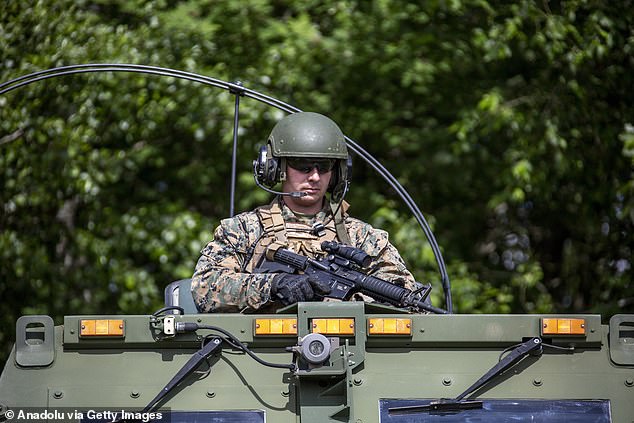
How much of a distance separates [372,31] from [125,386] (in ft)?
23.6

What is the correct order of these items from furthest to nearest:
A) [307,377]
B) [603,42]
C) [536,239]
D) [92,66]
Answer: [536,239] < [603,42] < [92,66] < [307,377]

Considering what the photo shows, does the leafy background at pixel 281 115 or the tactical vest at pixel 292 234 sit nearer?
the tactical vest at pixel 292 234

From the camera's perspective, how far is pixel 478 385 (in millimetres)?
4609

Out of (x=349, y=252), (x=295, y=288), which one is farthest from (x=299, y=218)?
(x=295, y=288)

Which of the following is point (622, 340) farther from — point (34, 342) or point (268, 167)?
point (34, 342)

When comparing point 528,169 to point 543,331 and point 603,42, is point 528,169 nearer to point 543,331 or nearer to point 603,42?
point 603,42

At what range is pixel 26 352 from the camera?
464cm

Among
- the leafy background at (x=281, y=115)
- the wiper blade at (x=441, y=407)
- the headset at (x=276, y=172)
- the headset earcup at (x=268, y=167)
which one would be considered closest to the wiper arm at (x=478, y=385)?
the wiper blade at (x=441, y=407)

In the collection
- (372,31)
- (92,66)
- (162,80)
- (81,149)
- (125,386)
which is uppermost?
(372,31)

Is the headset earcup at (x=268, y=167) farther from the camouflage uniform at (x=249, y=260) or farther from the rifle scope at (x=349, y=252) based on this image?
the rifle scope at (x=349, y=252)

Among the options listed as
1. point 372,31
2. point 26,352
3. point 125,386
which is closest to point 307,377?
point 125,386

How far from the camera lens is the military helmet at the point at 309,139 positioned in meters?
5.86

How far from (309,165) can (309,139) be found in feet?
0.48

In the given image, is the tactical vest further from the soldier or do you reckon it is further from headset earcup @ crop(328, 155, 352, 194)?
headset earcup @ crop(328, 155, 352, 194)
